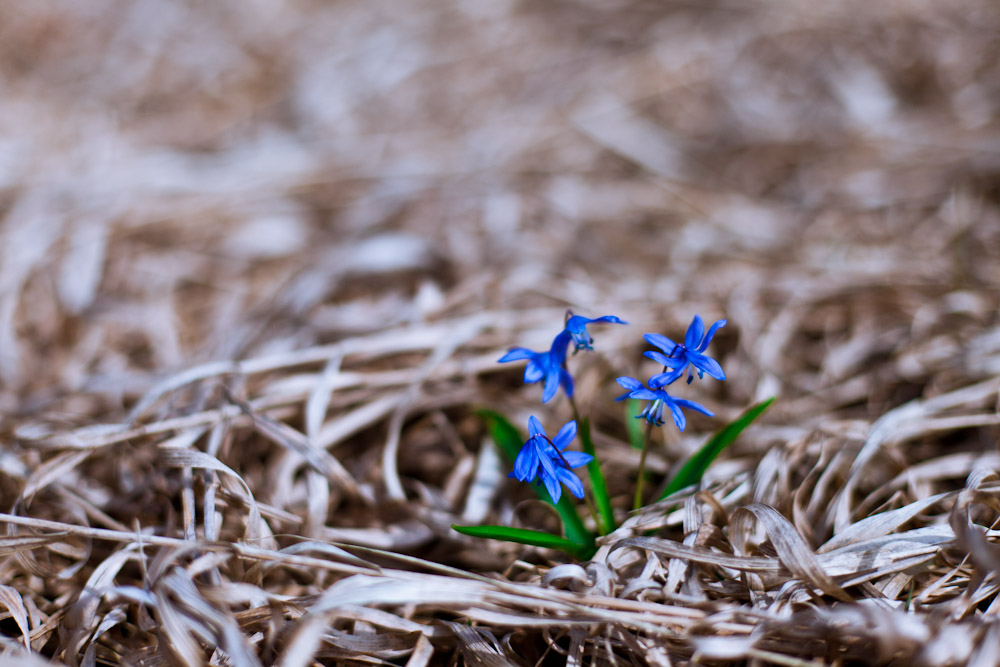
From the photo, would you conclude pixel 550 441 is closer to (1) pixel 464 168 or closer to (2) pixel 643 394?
(2) pixel 643 394

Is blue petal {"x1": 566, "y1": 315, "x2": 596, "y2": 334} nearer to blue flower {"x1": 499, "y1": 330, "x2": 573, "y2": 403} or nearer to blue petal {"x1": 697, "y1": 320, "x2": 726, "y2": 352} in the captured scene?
blue flower {"x1": 499, "y1": 330, "x2": 573, "y2": 403}

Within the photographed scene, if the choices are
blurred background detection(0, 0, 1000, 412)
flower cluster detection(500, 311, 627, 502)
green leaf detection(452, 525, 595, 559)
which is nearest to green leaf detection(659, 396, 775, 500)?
green leaf detection(452, 525, 595, 559)

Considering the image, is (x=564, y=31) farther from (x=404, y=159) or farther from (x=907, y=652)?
(x=907, y=652)

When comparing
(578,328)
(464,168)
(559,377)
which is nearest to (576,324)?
(578,328)

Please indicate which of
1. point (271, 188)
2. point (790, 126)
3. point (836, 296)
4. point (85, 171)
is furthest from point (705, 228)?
point (85, 171)

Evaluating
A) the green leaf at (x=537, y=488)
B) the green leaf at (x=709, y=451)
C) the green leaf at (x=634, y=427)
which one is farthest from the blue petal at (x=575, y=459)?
the green leaf at (x=634, y=427)

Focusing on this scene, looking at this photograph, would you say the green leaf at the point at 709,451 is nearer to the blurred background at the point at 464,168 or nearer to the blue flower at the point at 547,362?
Result: the blue flower at the point at 547,362
